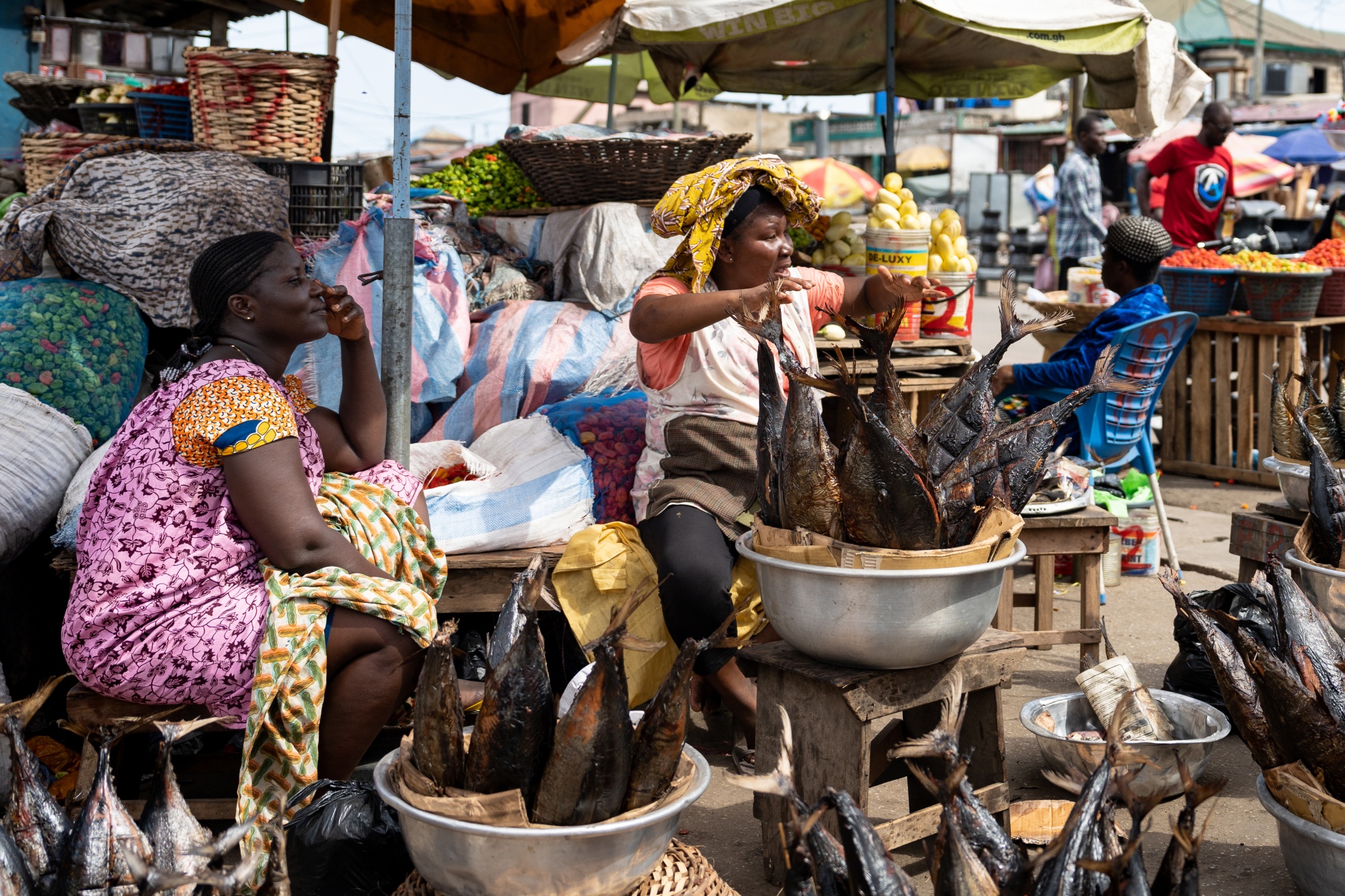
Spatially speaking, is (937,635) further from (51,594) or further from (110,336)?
(110,336)

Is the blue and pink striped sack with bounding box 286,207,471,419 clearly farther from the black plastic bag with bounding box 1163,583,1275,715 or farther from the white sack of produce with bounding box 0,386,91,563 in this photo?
the black plastic bag with bounding box 1163,583,1275,715

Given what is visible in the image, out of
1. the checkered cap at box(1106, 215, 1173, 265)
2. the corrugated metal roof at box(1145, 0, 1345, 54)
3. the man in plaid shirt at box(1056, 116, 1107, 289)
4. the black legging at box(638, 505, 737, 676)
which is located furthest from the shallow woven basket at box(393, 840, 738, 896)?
the corrugated metal roof at box(1145, 0, 1345, 54)

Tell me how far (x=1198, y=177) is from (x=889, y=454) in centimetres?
794

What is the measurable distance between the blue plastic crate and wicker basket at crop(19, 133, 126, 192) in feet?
1.22

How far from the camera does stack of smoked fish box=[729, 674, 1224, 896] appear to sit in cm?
169

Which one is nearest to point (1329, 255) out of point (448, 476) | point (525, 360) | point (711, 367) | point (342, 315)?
point (525, 360)

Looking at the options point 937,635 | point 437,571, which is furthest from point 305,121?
point 937,635

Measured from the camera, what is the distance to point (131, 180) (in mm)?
4148

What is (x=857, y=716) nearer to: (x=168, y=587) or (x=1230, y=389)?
(x=168, y=587)

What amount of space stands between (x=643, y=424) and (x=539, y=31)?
4.18 meters

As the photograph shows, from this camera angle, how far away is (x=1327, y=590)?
280cm

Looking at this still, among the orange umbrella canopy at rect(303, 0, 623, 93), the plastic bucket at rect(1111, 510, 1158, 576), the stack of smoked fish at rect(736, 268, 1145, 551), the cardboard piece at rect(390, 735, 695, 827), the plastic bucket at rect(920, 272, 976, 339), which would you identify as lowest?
the plastic bucket at rect(1111, 510, 1158, 576)

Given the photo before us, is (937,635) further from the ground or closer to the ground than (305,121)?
closer to the ground

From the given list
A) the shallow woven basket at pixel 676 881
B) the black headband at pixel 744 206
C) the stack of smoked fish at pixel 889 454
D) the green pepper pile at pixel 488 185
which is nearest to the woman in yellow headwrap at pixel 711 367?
the black headband at pixel 744 206
